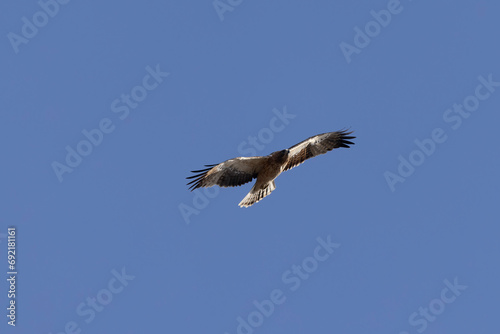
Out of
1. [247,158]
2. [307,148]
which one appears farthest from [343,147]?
[247,158]

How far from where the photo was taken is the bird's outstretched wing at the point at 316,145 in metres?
25.3

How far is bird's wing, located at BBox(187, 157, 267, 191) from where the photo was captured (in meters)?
24.9

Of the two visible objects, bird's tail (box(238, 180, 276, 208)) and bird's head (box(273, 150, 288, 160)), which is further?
bird's tail (box(238, 180, 276, 208))

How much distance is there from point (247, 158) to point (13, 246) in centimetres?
603

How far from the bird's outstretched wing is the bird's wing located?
0.76 m

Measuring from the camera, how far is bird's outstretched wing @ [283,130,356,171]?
25344 millimetres

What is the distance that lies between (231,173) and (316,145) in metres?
2.09

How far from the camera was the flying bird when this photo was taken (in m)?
24.9

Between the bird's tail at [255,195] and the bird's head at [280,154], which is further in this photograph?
the bird's tail at [255,195]

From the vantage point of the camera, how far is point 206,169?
2495 cm

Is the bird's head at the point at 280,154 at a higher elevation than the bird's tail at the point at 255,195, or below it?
higher

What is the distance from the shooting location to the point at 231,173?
2533 centimetres

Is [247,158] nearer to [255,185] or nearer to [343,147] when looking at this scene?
[255,185]

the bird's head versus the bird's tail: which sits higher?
the bird's head
